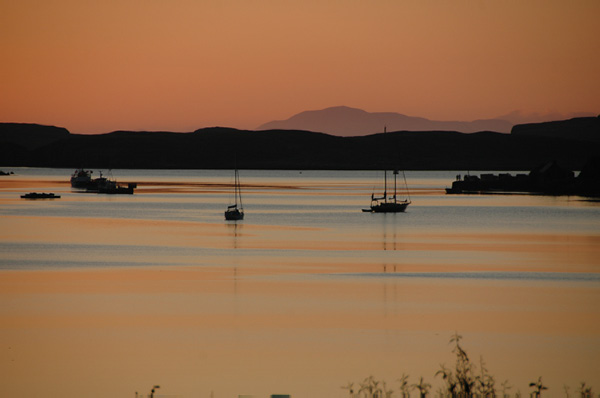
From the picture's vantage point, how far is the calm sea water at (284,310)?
62.2ft

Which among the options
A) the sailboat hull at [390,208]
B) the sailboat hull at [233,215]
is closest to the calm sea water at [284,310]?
the sailboat hull at [233,215]

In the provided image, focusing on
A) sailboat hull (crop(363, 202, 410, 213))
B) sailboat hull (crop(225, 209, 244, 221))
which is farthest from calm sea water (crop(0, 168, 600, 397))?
sailboat hull (crop(363, 202, 410, 213))

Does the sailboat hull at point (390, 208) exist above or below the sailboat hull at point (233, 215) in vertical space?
above

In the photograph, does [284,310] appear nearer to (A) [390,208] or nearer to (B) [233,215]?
(B) [233,215]

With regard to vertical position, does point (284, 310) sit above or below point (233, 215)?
below

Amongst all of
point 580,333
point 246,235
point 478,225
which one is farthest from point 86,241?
point 580,333

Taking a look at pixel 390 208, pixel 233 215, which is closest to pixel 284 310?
pixel 233 215

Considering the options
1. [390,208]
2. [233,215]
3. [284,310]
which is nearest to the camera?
[284,310]

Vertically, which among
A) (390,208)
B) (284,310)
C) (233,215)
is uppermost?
(390,208)

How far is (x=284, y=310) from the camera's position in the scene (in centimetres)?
2677

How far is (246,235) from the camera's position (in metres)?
57.8

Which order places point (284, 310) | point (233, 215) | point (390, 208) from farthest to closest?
point (390, 208) < point (233, 215) < point (284, 310)

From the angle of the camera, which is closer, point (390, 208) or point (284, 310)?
point (284, 310)

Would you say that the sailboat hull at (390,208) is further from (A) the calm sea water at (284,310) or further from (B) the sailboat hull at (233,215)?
(A) the calm sea water at (284,310)
